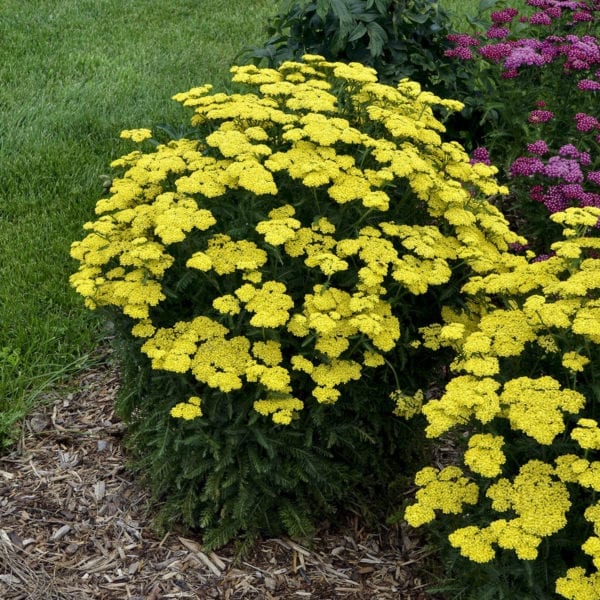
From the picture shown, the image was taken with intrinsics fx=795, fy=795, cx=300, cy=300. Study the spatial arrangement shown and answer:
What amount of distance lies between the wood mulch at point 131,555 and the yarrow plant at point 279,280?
0.18 metres

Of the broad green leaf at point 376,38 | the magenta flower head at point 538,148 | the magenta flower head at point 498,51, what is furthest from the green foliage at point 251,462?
the magenta flower head at point 498,51

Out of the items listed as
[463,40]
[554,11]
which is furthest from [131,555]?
[554,11]

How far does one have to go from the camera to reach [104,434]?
379cm

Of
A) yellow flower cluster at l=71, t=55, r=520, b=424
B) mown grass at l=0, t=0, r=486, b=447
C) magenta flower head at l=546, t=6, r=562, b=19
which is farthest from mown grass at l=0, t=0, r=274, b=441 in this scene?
magenta flower head at l=546, t=6, r=562, b=19

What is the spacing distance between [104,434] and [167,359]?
4.17ft

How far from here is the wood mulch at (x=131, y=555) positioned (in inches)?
120

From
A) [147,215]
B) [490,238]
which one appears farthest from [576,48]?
[147,215]

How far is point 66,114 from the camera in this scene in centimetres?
614

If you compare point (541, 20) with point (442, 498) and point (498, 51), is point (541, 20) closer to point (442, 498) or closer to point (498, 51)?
point (498, 51)

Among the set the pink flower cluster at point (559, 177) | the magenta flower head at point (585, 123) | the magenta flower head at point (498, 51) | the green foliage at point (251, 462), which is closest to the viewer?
the green foliage at point (251, 462)

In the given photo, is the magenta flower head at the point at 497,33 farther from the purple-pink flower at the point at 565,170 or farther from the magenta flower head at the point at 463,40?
the purple-pink flower at the point at 565,170

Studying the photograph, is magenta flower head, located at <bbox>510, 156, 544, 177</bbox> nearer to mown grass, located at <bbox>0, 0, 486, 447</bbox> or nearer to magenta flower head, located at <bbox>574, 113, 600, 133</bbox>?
magenta flower head, located at <bbox>574, 113, 600, 133</bbox>

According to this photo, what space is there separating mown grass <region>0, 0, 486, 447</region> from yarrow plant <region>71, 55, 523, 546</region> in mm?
871

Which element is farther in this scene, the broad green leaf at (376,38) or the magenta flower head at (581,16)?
the magenta flower head at (581,16)
